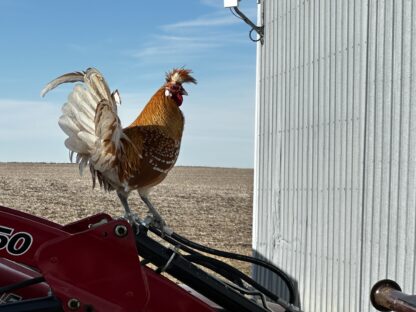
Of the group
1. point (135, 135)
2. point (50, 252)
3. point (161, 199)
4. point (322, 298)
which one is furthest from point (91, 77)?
point (161, 199)

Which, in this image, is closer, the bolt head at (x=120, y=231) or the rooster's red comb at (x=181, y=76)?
the bolt head at (x=120, y=231)

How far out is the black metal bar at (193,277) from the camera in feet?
7.52

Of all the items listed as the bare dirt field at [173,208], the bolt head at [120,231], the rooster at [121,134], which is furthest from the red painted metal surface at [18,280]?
the bare dirt field at [173,208]

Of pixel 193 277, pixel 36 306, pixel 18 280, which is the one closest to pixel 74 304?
pixel 36 306

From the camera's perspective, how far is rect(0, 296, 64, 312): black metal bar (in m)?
1.99

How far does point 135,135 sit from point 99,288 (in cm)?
369

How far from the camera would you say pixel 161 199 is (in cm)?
2458

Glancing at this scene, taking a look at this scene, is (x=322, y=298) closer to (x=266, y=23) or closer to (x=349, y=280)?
(x=349, y=280)

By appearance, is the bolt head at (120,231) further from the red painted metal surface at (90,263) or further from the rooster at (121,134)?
the rooster at (121,134)

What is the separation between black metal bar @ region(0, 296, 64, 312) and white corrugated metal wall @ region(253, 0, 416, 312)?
2.60m

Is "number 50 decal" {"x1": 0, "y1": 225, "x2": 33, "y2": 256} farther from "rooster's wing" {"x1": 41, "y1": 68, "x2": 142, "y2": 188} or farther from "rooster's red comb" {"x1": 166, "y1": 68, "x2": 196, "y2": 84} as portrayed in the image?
"rooster's red comb" {"x1": 166, "y1": 68, "x2": 196, "y2": 84}

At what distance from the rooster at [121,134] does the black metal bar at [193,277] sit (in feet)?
7.22

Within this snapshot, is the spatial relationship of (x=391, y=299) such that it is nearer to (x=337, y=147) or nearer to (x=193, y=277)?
(x=193, y=277)

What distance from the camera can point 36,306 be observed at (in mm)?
2006
